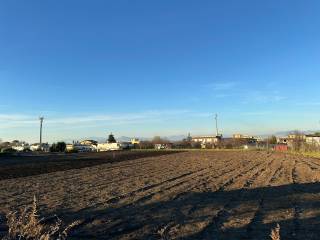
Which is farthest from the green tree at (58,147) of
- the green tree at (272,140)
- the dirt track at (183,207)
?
the dirt track at (183,207)

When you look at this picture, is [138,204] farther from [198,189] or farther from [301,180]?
[301,180]

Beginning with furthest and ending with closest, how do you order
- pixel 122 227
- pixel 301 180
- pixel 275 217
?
pixel 301 180 < pixel 275 217 < pixel 122 227

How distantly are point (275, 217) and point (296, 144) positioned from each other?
6140 centimetres

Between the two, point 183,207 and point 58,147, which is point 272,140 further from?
point 183,207

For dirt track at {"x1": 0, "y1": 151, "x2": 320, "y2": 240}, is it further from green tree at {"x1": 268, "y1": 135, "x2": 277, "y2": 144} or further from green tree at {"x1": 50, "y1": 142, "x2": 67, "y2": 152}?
green tree at {"x1": 268, "y1": 135, "x2": 277, "y2": 144}

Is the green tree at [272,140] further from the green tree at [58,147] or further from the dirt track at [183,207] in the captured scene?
the dirt track at [183,207]

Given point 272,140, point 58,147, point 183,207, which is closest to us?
point 183,207

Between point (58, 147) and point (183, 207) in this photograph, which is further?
point (58, 147)

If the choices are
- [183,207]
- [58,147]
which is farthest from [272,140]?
[183,207]

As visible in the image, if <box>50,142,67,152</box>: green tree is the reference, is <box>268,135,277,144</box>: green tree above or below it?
above

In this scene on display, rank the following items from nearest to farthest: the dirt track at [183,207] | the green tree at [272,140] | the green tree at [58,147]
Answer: the dirt track at [183,207] < the green tree at [58,147] < the green tree at [272,140]

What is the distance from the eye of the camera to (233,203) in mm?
13992

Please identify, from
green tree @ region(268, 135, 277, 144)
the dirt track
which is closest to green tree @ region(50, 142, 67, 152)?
green tree @ region(268, 135, 277, 144)

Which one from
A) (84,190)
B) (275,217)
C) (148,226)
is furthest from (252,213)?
(84,190)
